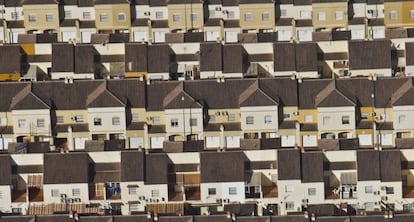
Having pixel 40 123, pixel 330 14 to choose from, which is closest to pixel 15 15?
pixel 40 123

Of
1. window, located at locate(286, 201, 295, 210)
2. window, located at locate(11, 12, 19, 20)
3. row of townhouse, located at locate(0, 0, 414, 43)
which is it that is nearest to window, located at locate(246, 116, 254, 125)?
window, located at locate(286, 201, 295, 210)

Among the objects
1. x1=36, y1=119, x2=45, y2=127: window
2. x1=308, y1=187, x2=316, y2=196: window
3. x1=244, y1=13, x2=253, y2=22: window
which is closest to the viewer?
x1=308, y1=187, x2=316, y2=196: window

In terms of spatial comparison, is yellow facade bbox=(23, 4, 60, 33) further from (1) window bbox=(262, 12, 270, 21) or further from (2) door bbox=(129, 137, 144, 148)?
(2) door bbox=(129, 137, 144, 148)

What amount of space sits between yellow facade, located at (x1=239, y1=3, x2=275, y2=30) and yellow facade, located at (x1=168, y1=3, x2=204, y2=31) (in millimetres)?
3389

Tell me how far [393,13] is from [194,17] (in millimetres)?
15986

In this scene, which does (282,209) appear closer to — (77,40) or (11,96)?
(11,96)

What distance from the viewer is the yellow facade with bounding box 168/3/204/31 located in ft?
392

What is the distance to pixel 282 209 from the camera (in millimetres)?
90125

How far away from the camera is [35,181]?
9219 centimetres

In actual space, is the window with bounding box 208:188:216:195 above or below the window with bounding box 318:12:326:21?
below

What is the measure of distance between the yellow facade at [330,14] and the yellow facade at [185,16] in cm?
920

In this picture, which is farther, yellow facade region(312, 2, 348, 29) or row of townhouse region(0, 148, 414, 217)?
yellow facade region(312, 2, 348, 29)

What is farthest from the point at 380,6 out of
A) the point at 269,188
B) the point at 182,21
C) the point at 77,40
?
the point at 269,188

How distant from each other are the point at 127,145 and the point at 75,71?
1021 cm
